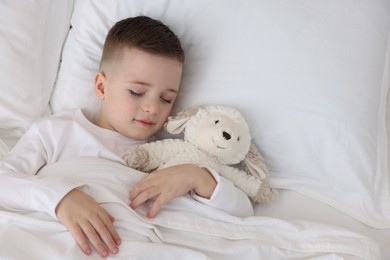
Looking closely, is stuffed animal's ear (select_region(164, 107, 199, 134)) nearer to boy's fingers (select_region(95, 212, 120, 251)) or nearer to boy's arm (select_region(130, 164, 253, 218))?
boy's arm (select_region(130, 164, 253, 218))

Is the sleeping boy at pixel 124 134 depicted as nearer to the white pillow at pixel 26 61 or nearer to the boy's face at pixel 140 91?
the boy's face at pixel 140 91

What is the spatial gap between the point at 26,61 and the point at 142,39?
32 cm

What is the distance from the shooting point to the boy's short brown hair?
115 centimetres

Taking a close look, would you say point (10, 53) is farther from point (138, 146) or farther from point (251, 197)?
point (251, 197)

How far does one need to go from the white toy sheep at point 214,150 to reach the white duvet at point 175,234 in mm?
99

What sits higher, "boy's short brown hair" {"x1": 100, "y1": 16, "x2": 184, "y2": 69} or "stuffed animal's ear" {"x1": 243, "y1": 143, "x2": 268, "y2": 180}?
"boy's short brown hair" {"x1": 100, "y1": 16, "x2": 184, "y2": 69}

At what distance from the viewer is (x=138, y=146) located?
1.14 m

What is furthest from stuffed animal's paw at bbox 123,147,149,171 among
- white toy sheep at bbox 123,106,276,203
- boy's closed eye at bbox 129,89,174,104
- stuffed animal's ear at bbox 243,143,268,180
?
stuffed animal's ear at bbox 243,143,268,180

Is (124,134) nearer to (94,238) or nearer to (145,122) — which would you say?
(145,122)

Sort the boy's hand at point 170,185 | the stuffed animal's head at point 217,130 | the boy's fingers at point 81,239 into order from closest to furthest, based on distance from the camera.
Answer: the boy's fingers at point 81,239
the boy's hand at point 170,185
the stuffed animal's head at point 217,130

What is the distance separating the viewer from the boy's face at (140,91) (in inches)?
44.7

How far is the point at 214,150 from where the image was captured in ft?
3.54

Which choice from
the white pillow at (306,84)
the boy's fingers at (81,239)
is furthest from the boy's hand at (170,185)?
the white pillow at (306,84)

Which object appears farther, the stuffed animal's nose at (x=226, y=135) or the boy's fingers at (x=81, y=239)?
the stuffed animal's nose at (x=226, y=135)
